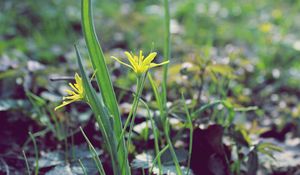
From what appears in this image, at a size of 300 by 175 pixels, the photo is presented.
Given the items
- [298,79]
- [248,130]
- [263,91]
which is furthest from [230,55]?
[298,79]

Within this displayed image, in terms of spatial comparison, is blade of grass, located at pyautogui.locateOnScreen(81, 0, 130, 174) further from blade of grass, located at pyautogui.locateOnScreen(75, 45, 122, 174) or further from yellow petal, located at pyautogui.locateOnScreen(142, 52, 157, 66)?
yellow petal, located at pyautogui.locateOnScreen(142, 52, 157, 66)

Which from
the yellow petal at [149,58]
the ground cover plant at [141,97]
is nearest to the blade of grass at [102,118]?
the ground cover plant at [141,97]

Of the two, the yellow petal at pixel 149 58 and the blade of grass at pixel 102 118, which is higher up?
the yellow petal at pixel 149 58

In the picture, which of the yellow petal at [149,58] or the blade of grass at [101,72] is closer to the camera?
the yellow petal at [149,58]

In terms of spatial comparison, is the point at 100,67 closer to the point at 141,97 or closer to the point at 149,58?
the point at 149,58

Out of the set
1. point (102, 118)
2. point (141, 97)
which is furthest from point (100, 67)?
point (141, 97)

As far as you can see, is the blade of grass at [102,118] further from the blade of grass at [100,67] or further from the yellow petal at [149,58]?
the yellow petal at [149,58]

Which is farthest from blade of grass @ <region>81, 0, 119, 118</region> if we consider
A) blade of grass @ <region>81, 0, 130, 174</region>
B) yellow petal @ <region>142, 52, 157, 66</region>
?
A: yellow petal @ <region>142, 52, 157, 66</region>

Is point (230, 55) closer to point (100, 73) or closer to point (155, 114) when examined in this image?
point (155, 114)
